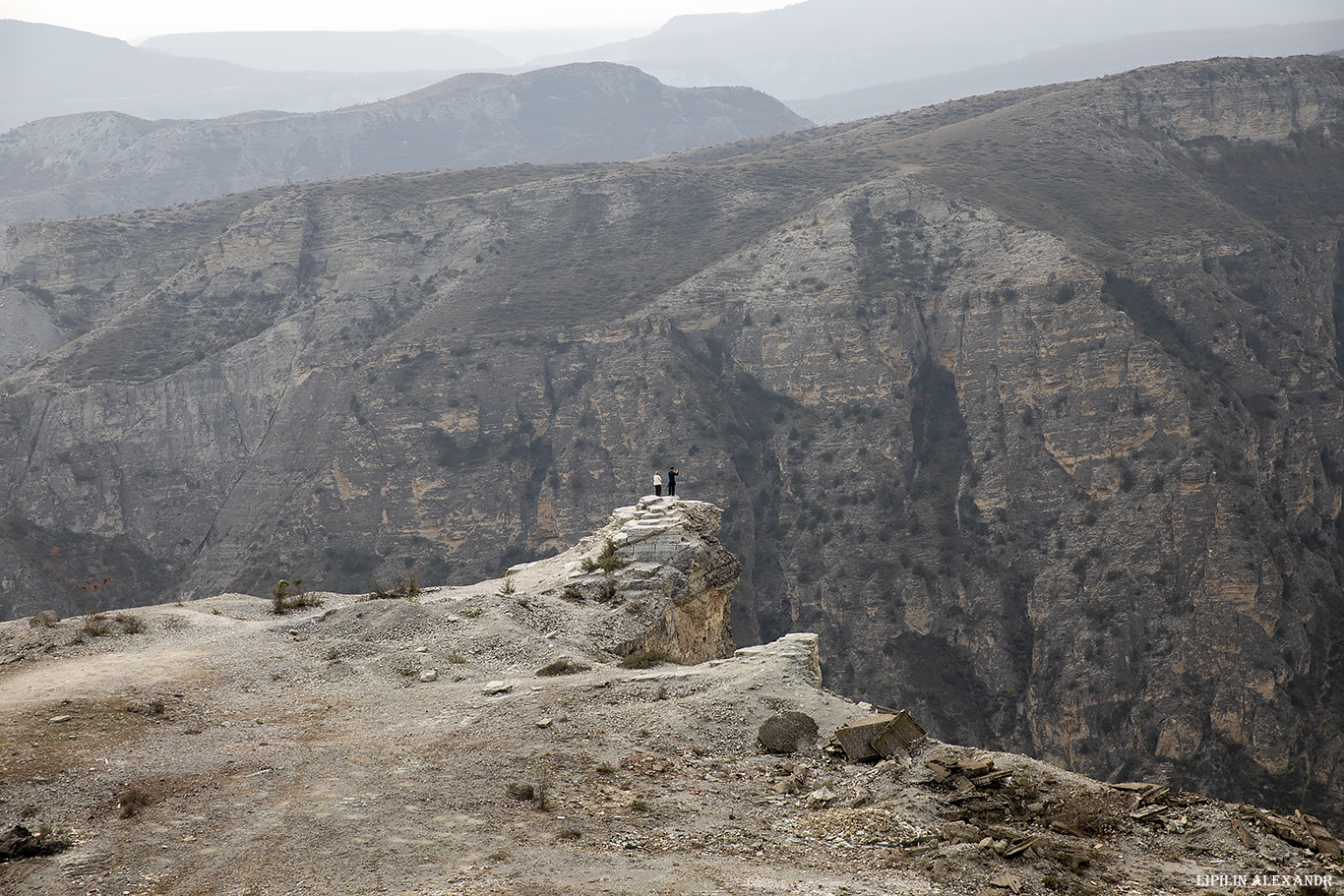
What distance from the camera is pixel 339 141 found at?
180 metres

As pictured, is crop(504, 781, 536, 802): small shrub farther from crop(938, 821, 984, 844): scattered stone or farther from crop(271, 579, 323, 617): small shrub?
crop(271, 579, 323, 617): small shrub

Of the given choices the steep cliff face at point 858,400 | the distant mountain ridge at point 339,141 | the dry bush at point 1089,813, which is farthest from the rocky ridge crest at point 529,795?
the distant mountain ridge at point 339,141

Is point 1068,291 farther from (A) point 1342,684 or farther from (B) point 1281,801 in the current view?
(B) point 1281,801

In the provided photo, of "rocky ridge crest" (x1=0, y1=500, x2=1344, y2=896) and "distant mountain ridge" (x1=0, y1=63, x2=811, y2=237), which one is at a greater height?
"distant mountain ridge" (x1=0, y1=63, x2=811, y2=237)

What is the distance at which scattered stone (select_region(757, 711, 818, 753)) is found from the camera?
45.6 feet

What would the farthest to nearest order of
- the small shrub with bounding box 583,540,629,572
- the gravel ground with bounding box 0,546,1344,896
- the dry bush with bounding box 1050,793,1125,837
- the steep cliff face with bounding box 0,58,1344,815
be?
the steep cliff face with bounding box 0,58,1344,815, the small shrub with bounding box 583,540,629,572, the dry bush with bounding box 1050,793,1125,837, the gravel ground with bounding box 0,546,1344,896

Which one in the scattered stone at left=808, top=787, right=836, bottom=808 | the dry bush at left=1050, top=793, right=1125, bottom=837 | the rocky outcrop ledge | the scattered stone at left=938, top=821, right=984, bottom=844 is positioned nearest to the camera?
the scattered stone at left=938, top=821, right=984, bottom=844

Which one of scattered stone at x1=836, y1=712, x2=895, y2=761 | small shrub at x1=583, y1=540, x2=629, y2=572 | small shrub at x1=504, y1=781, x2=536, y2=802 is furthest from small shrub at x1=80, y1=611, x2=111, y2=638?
scattered stone at x1=836, y1=712, x2=895, y2=761

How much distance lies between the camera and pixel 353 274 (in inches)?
3388

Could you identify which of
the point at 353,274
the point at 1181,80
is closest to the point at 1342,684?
the point at 1181,80

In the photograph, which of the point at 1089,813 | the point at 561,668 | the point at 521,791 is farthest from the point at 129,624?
the point at 1089,813

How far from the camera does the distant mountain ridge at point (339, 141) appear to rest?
154 m

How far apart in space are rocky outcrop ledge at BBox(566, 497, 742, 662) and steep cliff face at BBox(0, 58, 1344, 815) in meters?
29.9

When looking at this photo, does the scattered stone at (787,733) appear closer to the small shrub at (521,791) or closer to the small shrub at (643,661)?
the small shrub at (521,791)
